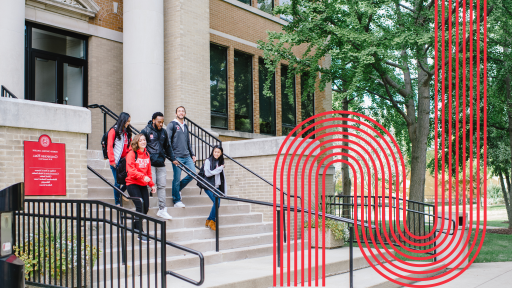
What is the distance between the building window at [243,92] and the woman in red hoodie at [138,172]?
872 cm

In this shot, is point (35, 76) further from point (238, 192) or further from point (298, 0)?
point (298, 0)

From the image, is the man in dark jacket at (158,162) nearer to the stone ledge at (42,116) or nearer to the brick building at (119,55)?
the stone ledge at (42,116)

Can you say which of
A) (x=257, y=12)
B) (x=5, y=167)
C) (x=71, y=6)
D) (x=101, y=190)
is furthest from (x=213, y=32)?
(x=5, y=167)

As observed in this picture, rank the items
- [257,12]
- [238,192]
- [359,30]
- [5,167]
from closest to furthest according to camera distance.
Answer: [5,167] < [238,192] < [359,30] < [257,12]

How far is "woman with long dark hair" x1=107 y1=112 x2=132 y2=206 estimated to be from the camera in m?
7.94

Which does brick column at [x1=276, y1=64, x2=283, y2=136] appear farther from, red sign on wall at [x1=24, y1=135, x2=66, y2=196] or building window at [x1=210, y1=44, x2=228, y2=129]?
red sign on wall at [x1=24, y1=135, x2=66, y2=196]

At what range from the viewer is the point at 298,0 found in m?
13.1

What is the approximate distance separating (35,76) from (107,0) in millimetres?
2784

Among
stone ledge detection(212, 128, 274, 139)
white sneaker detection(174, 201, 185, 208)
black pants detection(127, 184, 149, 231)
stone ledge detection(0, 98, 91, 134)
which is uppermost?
stone ledge detection(212, 128, 274, 139)

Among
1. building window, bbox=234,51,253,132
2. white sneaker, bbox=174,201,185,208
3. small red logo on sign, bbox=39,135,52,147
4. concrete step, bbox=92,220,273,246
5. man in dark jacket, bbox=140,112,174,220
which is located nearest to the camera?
small red logo on sign, bbox=39,135,52,147

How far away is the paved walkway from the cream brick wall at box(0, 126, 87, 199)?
5607 millimetres

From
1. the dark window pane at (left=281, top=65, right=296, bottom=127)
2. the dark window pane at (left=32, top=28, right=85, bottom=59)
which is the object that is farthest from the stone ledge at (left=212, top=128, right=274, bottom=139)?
the dark window pane at (left=32, top=28, right=85, bottom=59)
